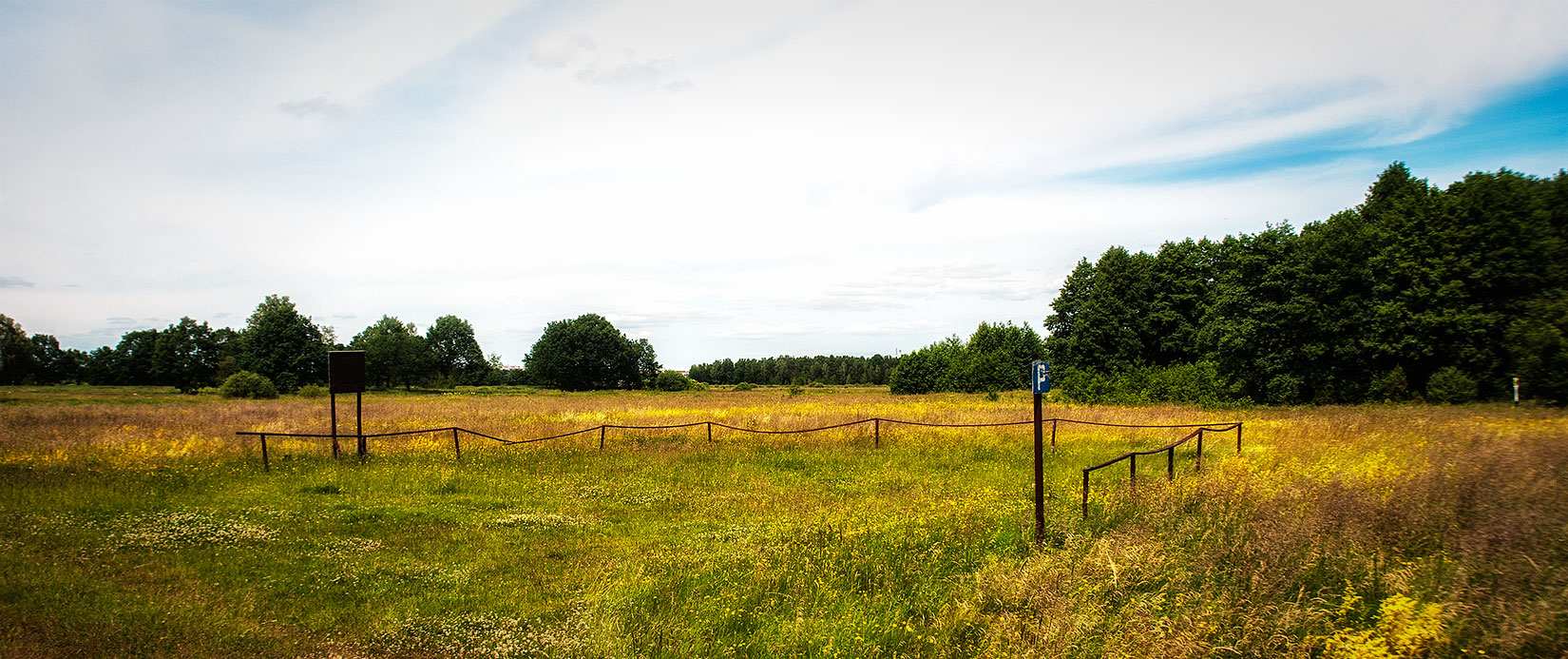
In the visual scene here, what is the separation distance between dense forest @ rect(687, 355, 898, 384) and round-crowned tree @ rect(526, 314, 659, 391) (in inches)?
1998

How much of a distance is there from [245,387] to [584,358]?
134 feet

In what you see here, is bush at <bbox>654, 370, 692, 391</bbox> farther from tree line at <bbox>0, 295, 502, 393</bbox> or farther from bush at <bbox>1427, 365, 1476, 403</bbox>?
bush at <bbox>1427, 365, 1476, 403</bbox>

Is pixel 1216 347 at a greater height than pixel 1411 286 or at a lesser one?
lesser

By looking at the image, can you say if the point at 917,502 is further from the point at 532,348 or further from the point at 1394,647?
the point at 532,348

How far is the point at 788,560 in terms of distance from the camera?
7.66 meters

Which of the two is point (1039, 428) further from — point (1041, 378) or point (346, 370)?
point (346, 370)

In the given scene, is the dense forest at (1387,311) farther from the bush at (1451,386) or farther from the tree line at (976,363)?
the tree line at (976,363)

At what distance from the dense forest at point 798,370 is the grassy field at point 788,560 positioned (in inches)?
4908

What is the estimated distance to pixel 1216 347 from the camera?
3850cm

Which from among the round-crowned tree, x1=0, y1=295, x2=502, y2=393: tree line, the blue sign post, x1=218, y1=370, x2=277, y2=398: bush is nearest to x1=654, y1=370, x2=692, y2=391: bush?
the round-crowned tree

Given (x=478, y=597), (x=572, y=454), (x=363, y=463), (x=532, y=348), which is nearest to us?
(x=478, y=597)

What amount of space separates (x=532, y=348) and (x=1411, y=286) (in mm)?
90194

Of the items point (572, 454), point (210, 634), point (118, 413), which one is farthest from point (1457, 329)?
point (118, 413)

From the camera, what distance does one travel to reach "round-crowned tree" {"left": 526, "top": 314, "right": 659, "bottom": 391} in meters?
84.7
